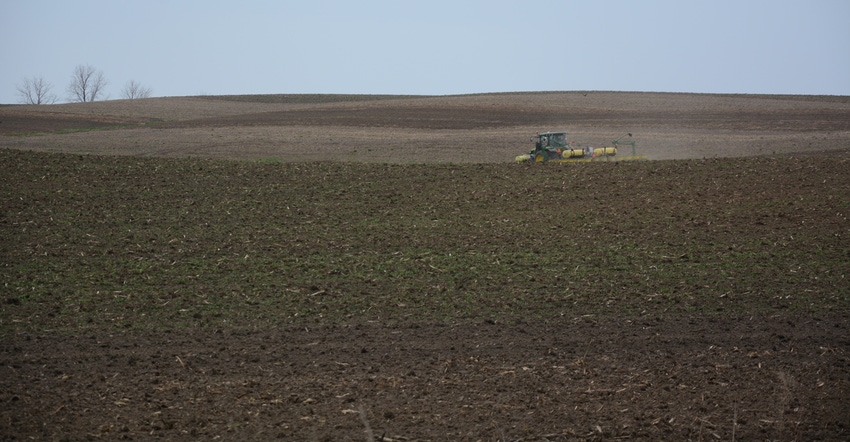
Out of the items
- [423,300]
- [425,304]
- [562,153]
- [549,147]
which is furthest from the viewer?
[549,147]

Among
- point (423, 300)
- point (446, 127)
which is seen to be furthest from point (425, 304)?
point (446, 127)

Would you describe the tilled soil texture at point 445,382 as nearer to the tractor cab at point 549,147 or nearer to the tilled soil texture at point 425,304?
the tilled soil texture at point 425,304

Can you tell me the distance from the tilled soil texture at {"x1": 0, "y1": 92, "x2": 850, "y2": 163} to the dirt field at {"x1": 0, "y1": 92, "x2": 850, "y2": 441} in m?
9.48

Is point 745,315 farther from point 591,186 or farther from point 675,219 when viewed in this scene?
point 591,186

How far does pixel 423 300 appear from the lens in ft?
40.7

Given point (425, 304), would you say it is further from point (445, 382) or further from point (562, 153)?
point (562, 153)

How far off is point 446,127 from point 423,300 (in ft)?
114

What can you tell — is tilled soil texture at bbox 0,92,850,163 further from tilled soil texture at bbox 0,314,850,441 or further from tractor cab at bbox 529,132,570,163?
tilled soil texture at bbox 0,314,850,441

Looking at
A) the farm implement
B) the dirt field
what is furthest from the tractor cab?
the dirt field

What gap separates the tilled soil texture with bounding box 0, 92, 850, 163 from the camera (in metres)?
32.5

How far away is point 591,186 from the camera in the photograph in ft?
67.9

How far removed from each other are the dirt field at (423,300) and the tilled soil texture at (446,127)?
948cm

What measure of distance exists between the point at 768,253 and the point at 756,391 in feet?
21.8

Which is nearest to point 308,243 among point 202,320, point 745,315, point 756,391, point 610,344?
point 202,320
